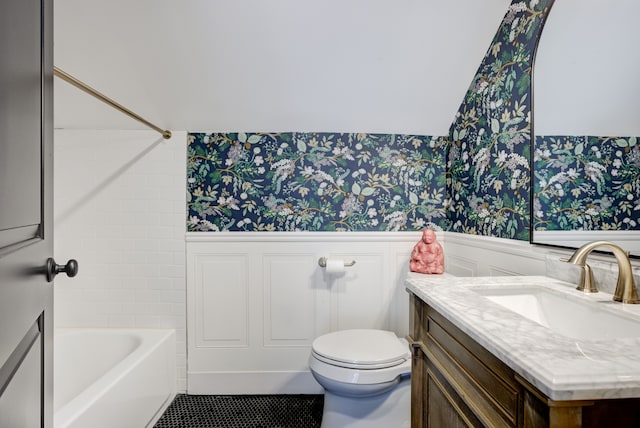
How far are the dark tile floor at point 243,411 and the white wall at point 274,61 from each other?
66.2 inches

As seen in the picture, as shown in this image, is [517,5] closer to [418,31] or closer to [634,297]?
[418,31]

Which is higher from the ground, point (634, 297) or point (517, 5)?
point (517, 5)

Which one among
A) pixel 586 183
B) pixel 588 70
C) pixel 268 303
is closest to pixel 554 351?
pixel 586 183

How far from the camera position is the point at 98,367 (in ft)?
7.12

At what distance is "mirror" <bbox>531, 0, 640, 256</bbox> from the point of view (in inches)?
40.4

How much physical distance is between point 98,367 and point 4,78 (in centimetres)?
221

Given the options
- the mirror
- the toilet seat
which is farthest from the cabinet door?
the mirror

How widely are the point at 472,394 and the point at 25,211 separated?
3.14ft

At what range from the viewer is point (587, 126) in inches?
46.3

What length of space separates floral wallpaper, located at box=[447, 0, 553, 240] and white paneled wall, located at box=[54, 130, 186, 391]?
67.8 inches

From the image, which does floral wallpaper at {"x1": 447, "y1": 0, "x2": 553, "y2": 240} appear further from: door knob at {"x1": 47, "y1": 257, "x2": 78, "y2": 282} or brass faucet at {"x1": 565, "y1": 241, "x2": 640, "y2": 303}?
door knob at {"x1": 47, "y1": 257, "x2": 78, "y2": 282}

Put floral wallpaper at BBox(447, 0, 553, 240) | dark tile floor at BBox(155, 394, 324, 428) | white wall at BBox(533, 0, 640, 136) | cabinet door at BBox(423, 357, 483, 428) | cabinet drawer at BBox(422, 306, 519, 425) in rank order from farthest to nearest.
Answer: dark tile floor at BBox(155, 394, 324, 428) < floral wallpaper at BBox(447, 0, 553, 240) < white wall at BBox(533, 0, 640, 136) < cabinet door at BBox(423, 357, 483, 428) < cabinet drawer at BBox(422, 306, 519, 425)

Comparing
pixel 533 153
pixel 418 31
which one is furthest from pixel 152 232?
pixel 533 153

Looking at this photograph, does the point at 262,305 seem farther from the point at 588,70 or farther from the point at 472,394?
the point at 588,70
